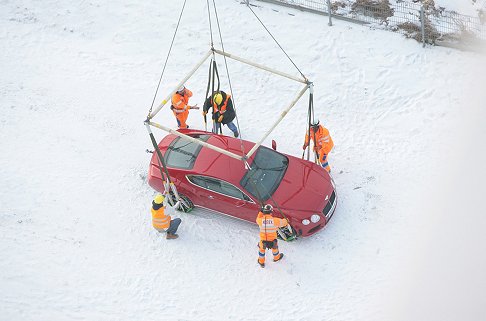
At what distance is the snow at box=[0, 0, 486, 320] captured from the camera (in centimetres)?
1114

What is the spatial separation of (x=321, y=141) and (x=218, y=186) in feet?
8.67

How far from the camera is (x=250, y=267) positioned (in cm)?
1159

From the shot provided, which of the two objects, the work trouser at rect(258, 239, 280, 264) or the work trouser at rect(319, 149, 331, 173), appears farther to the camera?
the work trouser at rect(319, 149, 331, 173)

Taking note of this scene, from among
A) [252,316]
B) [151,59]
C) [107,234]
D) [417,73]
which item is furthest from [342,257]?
[151,59]

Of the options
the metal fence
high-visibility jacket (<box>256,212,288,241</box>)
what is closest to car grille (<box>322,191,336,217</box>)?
high-visibility jacket (<box>256,212,288,241</box>)

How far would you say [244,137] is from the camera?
14.2 m

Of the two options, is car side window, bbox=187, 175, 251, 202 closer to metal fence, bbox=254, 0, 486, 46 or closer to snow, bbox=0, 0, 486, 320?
snow, bbox=0, 0, 486, 320

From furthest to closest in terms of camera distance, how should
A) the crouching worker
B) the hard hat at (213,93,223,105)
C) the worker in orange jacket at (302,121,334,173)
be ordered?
the hard hat at (213,93,223,105) → the worker in orange jacket at (302,121,334,173) → the crouching worker

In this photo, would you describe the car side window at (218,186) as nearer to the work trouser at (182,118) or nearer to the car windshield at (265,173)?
the car windshield at (265,173)

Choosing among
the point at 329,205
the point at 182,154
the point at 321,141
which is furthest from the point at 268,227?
the point at 321,141

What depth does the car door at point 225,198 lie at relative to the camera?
11641 millimetres

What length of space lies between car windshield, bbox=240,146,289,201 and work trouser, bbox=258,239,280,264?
87 cm

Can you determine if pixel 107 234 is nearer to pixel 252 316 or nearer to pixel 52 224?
pixel 52 224

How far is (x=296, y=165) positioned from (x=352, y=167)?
5.86ft
